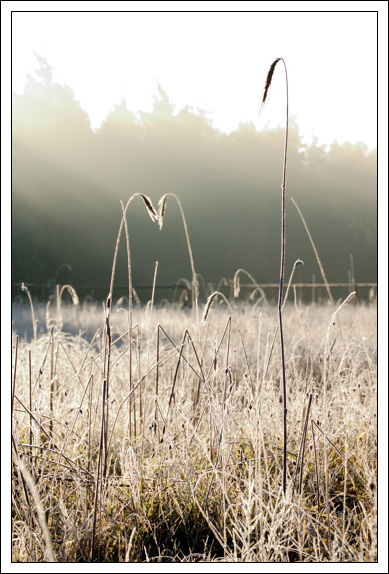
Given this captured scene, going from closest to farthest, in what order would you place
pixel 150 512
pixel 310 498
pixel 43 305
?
pixel 150 512
pixel 310 498
pixel 43 305

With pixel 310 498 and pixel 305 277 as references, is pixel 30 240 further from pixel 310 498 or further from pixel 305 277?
pixel 310 498

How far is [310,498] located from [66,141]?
687 inches

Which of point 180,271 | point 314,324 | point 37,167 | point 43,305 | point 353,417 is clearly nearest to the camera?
point 353,417

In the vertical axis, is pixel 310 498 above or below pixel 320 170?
below

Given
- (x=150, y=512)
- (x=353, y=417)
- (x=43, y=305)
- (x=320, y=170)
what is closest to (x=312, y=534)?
(x=150, y=512)

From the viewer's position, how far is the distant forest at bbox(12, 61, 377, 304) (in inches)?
655

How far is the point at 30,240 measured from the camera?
16469 mm

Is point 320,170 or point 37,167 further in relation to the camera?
point 320,170

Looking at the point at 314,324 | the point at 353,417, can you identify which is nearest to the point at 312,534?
the point at 353,417

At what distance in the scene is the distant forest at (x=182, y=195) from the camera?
16641 mm

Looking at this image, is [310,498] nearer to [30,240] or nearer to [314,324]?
[314,324]

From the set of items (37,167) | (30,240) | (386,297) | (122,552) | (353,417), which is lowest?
(122,552)

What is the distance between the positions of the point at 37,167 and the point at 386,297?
16.5 m

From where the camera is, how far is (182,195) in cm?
1700
